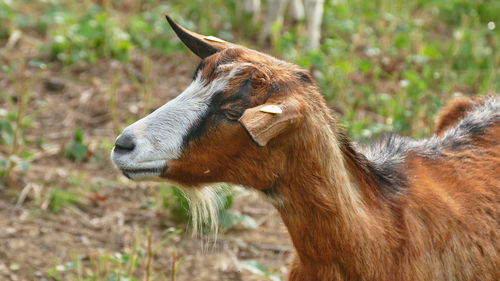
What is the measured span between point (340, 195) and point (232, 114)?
662 mm

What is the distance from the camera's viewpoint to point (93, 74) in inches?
367

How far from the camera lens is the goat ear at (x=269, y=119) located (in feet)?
11.7

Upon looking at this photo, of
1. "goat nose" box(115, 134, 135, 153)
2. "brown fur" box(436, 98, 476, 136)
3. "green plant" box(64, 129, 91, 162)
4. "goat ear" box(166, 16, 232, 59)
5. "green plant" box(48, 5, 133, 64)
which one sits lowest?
"green plant" box(64, 129, 91, 162)

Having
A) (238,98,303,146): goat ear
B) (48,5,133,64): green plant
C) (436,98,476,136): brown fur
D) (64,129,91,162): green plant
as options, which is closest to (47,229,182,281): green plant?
(64,129,91,162): green plant

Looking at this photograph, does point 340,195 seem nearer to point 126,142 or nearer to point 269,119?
point 269,119

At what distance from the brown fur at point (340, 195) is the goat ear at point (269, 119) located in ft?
0.32

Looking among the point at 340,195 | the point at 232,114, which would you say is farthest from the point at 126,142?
the point at 340,195

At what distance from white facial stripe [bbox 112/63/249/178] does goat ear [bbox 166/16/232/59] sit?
0.37 m

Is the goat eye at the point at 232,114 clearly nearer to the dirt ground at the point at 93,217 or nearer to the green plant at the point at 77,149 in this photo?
the dirt ground at the point at 93,217

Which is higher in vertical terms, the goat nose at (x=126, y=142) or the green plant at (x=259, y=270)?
the goat nose at (x=126, y=142)

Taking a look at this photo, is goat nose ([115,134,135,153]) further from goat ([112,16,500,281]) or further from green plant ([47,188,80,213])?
green plant ([47,188,80,213])

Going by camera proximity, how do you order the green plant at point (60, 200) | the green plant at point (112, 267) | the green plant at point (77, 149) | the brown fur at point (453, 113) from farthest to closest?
the green plant at point (77, 149) < the green plant at point (60, 200) < the brown fur at point (453, 113) < the green plant at point (112, 267)

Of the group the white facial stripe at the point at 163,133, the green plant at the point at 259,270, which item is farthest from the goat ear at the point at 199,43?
the green plant at the point at 259,270

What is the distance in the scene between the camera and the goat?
3.92 meters
